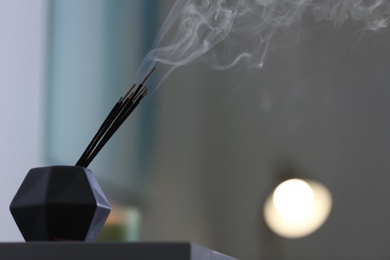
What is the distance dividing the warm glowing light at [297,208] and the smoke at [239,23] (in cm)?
35

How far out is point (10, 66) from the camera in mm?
2008

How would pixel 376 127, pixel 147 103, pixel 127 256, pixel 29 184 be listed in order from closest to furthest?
1. pixel 127 256
2. pixel 29 184
3. pixel 376 127
4. pixel 147 103

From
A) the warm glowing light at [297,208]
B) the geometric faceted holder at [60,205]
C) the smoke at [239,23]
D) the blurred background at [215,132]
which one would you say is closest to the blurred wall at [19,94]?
the blurred background at [215,132]

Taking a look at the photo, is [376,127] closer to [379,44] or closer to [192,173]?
[379,44]

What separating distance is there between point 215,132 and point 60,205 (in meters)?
1.27

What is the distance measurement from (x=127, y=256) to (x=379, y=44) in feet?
5.04

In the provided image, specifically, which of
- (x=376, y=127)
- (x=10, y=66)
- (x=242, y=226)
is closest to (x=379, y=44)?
(x=376, y=127)

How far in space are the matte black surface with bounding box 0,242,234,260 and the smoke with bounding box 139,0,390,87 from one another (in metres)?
1.41

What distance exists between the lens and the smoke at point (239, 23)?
6.79 feet

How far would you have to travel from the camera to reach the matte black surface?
62 centimetres

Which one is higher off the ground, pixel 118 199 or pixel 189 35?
pixel 189 35

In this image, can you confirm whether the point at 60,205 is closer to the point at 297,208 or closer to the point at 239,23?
the point at 297,208

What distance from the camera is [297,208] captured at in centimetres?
198

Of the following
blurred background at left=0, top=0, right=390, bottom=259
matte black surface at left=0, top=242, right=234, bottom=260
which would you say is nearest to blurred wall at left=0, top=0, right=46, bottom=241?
blurred background at left=0, top=0, right=390, bottom=259
